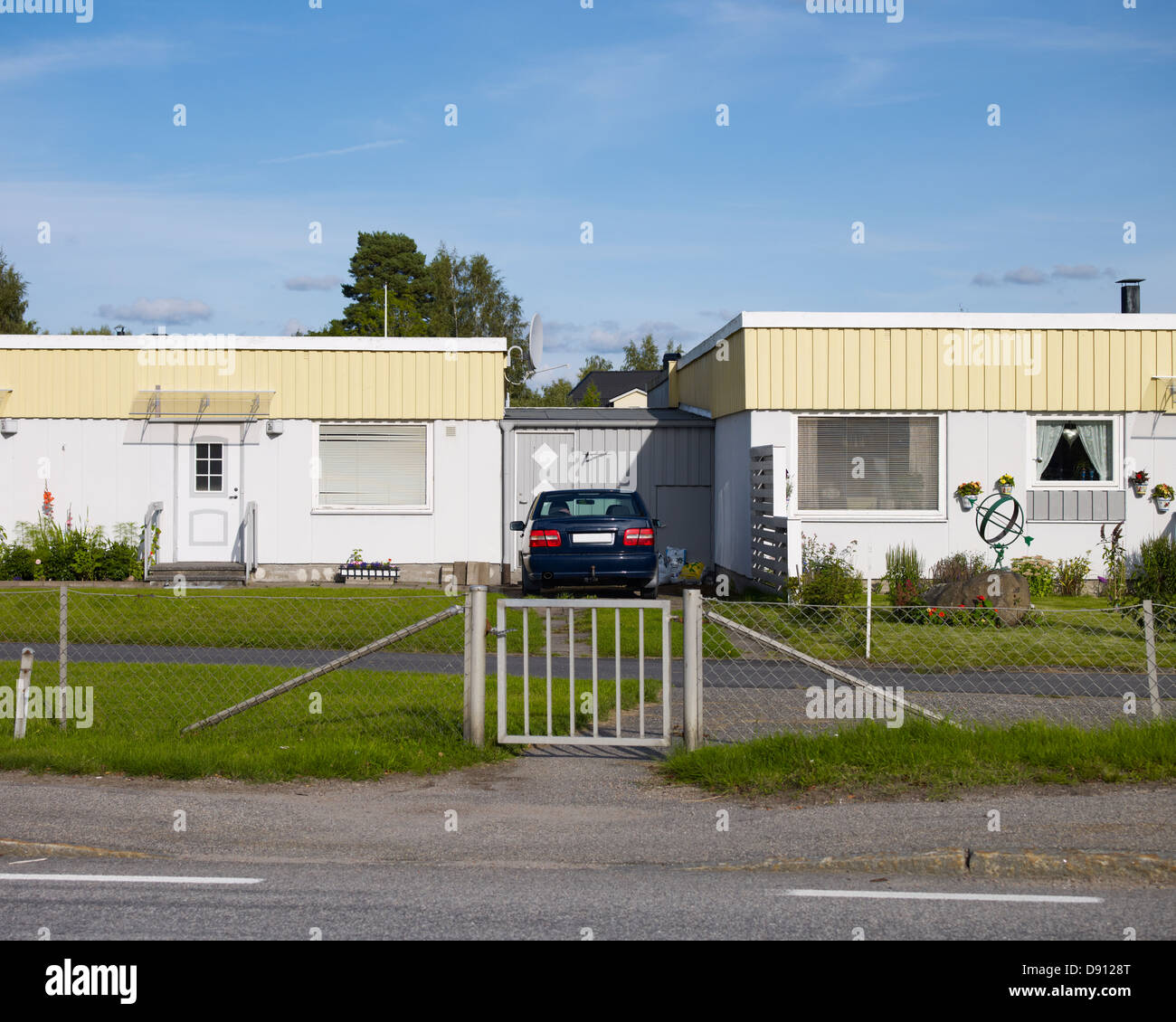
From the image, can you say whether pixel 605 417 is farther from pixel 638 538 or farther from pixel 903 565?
pixel 903 565

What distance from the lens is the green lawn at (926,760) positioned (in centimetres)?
706

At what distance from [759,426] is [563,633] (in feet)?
15.7

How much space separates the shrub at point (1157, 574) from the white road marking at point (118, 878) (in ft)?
42.5

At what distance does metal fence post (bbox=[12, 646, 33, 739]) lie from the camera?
26.7ft

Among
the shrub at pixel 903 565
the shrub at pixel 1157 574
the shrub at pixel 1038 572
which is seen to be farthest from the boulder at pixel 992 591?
the shrub at pixel 1038 572

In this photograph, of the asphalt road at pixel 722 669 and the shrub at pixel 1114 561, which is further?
the shrub at pixel 1114 561

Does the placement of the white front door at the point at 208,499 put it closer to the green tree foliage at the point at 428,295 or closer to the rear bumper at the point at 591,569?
the rear bumper at the point at 591,569

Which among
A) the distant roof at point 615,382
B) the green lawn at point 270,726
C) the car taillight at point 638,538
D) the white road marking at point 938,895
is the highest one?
the distant roof at point 615,382

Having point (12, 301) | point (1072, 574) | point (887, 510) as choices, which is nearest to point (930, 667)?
point (887, 510)

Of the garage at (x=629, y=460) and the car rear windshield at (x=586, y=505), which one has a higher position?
the garage at (x=629, y=460)

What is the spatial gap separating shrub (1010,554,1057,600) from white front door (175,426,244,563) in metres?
12.4

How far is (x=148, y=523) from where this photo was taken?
63.7 feet
